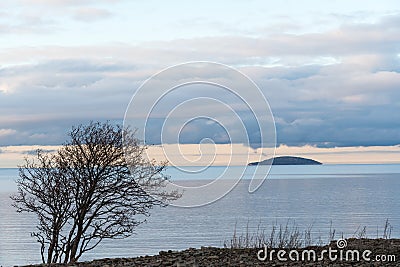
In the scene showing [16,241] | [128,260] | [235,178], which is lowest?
[16,241]

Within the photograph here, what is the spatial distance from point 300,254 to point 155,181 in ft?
36.4

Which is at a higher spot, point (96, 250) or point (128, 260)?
point (128, 260)

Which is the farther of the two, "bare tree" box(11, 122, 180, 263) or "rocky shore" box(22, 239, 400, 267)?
"bare tree" box(11, 122, 180, 263)

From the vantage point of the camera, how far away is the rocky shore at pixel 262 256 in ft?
40.8

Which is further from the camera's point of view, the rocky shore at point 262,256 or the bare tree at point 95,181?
the bare tree at point 95,181

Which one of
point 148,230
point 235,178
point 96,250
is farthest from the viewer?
point 148,230

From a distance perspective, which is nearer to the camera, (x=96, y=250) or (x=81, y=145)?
(x=81, y=145)

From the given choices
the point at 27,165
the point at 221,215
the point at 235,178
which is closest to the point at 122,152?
the point at 27,165

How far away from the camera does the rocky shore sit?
12423 mm

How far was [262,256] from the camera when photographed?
43.2 ft

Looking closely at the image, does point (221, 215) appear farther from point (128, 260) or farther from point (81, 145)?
point (128, 260)

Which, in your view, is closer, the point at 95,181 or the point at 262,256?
the point at 262,256

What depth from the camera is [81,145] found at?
23859 mm

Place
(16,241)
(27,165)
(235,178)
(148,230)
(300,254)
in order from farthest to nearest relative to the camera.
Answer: (148,230) → (16,241) → (27,165) → (235,178) → (300,254)
